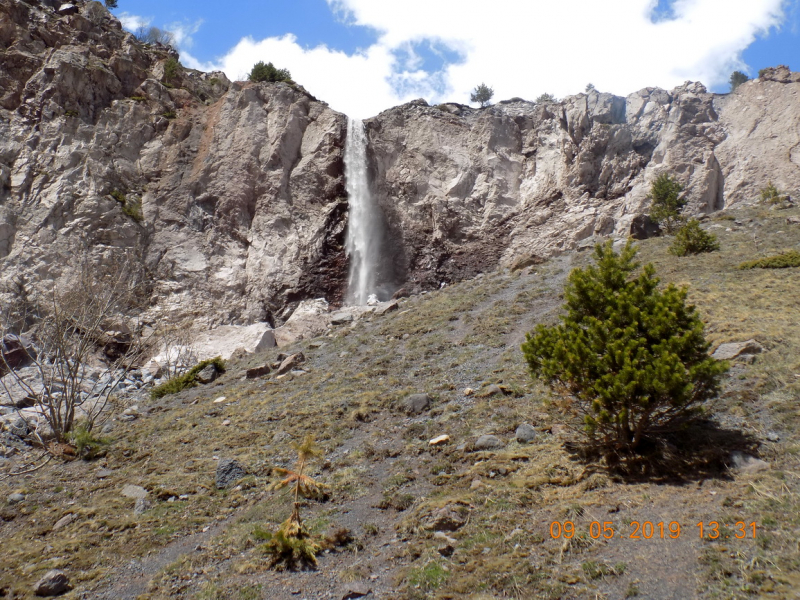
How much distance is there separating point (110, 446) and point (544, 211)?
25.8 m

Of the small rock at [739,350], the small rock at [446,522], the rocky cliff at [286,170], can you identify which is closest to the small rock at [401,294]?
the rocky cliff at [286,170]

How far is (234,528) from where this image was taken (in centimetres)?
765

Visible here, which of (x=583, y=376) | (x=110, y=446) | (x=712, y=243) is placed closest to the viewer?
(x=583, y=376)

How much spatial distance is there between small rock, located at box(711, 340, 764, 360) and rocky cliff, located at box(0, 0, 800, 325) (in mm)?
16179

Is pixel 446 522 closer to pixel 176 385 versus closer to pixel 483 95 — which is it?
pixel 176 385

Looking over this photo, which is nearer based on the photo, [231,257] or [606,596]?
[606,596]

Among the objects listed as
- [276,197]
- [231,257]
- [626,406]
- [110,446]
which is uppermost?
[276,197]

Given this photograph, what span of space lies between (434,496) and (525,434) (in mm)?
2283

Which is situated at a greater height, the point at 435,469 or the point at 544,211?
the point at 544,211

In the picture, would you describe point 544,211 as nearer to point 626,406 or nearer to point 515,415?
point 515,415

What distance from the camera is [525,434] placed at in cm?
919

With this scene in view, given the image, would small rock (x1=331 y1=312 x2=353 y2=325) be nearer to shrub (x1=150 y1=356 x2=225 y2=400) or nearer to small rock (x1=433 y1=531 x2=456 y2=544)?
shrub (x1=150 y1=356 x2=225 y2=400)

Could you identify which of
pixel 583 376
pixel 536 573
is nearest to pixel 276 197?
pixel 583 376

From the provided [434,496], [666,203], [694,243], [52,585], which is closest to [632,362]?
[434,496]
